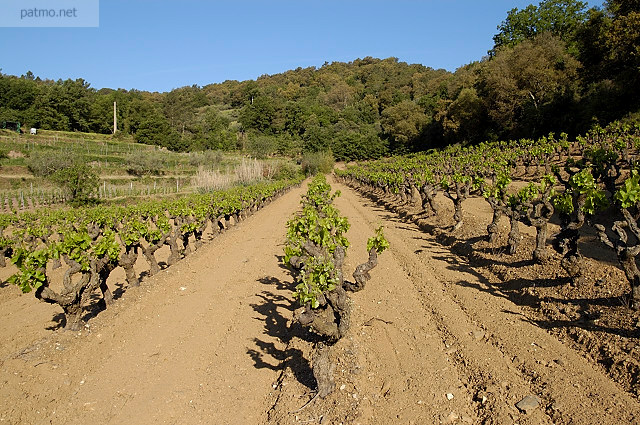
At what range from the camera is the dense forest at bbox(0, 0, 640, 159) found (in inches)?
1249

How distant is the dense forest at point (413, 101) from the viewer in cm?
3173

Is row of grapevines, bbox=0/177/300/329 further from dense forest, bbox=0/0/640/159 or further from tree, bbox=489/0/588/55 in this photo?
tree, bbox=489/0/588/55

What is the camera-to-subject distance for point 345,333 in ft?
20.7

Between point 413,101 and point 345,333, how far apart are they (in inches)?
3352

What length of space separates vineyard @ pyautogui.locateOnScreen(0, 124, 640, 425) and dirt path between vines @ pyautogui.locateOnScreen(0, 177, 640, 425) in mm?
31

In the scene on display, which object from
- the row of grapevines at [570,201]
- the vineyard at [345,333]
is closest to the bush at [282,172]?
the row of grapevines at [570,201]

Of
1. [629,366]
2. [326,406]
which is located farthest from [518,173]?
[326,406]

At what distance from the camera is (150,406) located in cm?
593

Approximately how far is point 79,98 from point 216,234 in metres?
71.9

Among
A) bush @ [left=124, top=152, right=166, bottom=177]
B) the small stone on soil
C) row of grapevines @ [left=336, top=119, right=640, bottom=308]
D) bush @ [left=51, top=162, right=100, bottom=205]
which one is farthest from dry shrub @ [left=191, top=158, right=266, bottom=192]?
the small stone on soil

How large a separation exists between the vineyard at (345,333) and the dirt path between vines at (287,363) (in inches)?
1.2

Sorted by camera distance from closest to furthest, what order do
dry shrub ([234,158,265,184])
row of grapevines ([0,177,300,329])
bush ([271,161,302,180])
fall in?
1. row of grapevines ([0,177,300,329])
2. dry shrub ([234,158,265,184])
3. bush ([271,161,302,180])

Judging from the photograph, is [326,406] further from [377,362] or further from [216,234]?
[216,234]

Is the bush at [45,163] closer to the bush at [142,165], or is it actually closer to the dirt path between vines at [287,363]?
the bush at [142,165]
